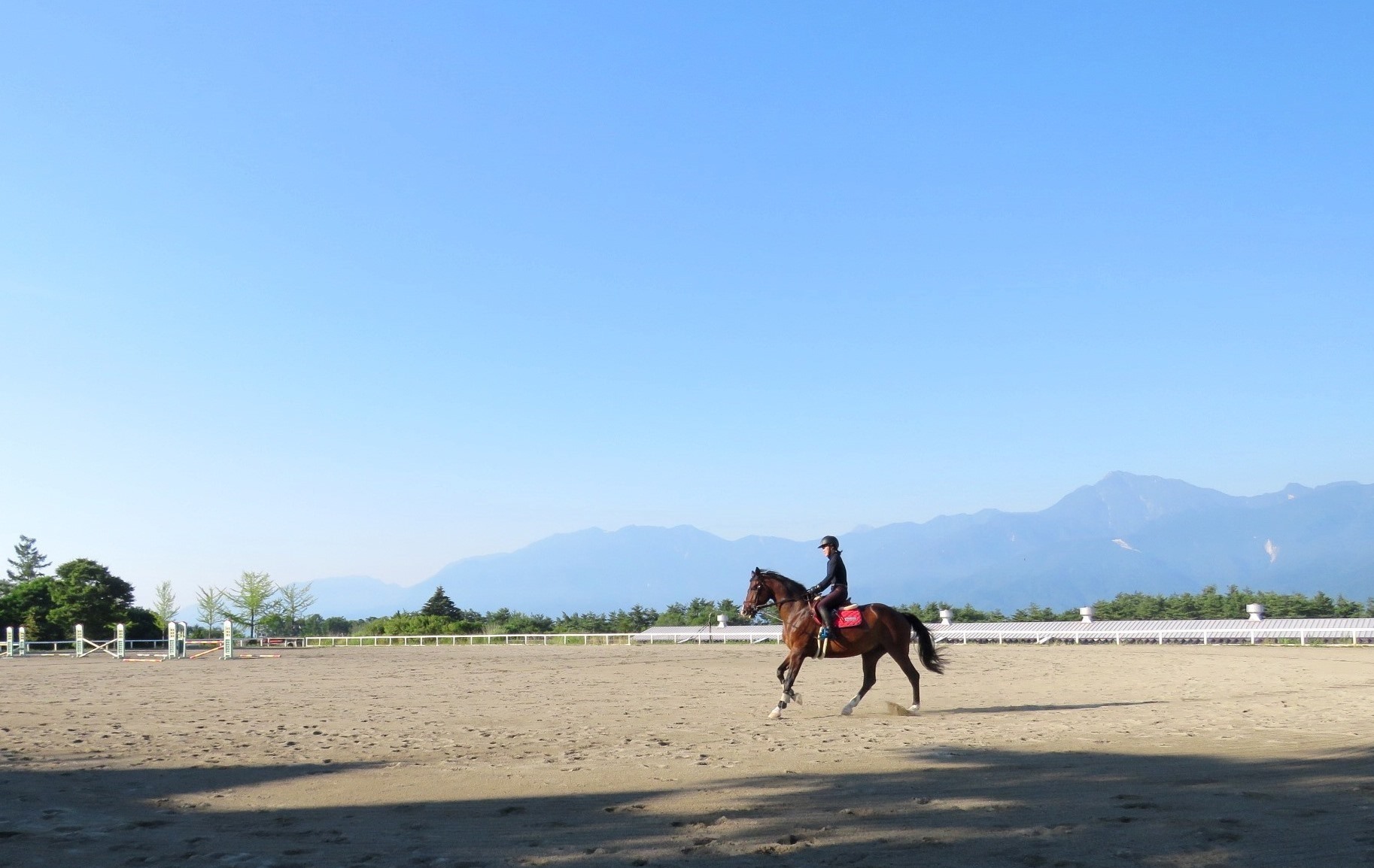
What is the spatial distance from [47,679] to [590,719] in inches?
694

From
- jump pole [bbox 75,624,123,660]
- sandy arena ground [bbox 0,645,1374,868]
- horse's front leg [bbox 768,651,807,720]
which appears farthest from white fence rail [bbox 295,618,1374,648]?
horse's front leg [bbox 768,651,807,720]

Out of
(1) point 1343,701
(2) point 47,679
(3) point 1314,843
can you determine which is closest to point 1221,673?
(1) point 1343,701

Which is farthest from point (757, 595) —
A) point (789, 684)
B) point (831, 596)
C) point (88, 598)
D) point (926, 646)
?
point (88, 598)

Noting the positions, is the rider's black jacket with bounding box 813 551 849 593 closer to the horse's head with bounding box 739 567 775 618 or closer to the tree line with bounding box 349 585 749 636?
the horse's head with bounding box 739 567 775 618

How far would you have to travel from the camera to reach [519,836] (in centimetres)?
700

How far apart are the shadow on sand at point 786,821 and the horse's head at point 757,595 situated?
580 centimetres

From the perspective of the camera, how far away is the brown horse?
578 inches

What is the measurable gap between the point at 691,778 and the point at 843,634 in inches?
237

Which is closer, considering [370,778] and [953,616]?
[370,778]

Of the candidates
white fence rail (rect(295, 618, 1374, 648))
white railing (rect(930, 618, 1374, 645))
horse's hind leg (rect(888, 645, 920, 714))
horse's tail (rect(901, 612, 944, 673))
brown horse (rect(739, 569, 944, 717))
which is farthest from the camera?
white fence rail (rect(295, 618, 1374, 648))

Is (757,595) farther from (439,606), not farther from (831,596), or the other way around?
(439,606)

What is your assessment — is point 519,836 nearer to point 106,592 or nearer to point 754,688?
point 754,688

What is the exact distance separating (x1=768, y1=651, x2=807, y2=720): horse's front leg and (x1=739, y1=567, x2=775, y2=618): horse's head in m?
0.97

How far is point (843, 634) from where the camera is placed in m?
14.7
